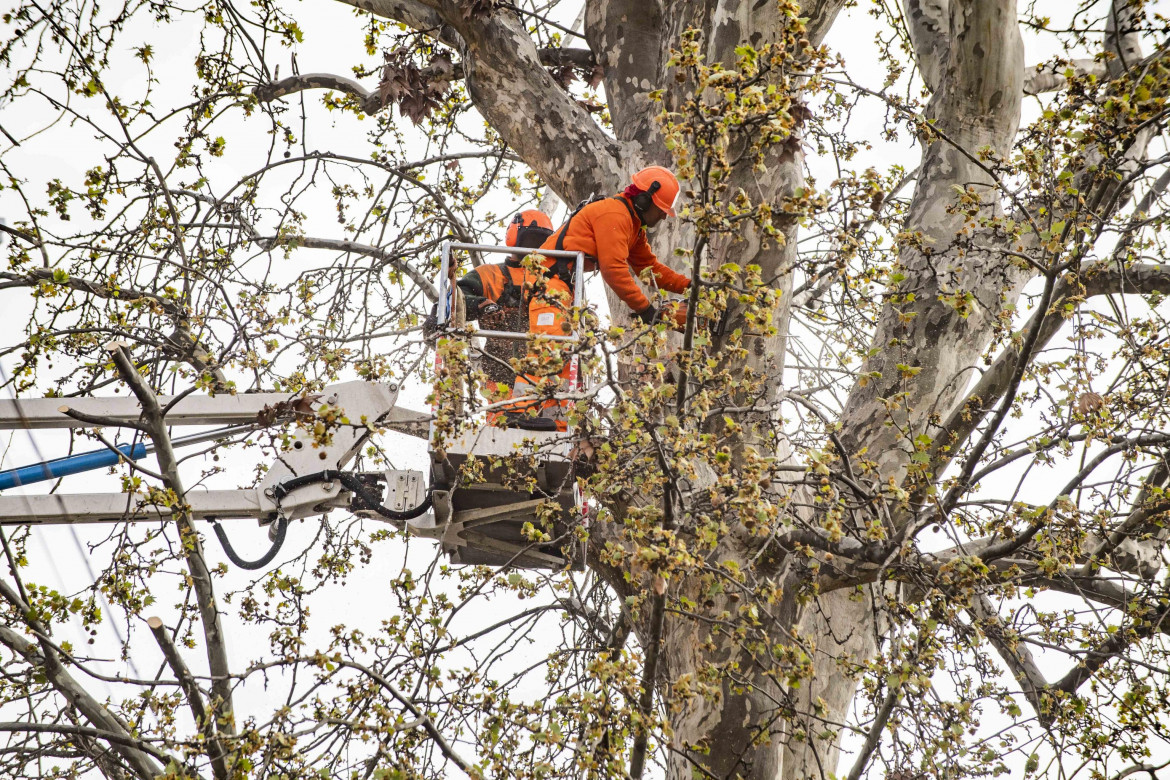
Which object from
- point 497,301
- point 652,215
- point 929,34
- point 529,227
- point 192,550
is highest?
point 929,34

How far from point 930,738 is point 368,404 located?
109 inches

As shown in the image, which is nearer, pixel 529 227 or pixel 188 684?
pixel 188 684

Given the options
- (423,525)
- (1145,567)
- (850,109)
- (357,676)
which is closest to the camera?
(357,676)

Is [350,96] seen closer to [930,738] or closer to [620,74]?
[620,74]

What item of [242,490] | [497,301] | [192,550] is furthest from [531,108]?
[192,550]

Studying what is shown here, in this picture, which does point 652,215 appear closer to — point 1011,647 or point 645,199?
point 645,199

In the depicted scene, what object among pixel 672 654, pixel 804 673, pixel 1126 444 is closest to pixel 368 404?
pixel 672 654

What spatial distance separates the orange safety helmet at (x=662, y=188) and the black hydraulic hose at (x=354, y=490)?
1879mm

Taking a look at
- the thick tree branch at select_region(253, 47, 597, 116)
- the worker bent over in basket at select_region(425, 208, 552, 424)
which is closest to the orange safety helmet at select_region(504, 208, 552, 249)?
the worker bent over in basket at select_region(425, 208, 552, 424)

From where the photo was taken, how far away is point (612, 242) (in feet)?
17.9

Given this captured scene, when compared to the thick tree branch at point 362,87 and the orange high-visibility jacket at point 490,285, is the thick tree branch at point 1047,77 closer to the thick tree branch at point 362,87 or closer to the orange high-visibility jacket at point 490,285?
the thick tree branch at point 362,87

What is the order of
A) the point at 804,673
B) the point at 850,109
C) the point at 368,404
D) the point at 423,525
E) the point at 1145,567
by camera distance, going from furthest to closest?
the point at 850,109
the point at 1145,567
the point at 423,525
the point at 368,404
the point at 804,673

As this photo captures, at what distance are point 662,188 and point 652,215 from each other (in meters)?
0.15

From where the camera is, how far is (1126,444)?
4.47 metres
